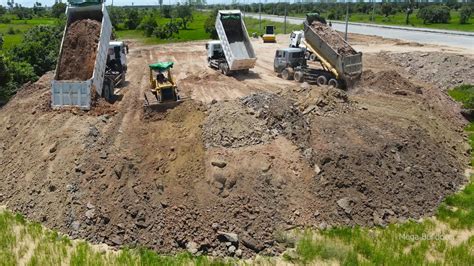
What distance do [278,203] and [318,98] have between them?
6.48 metres

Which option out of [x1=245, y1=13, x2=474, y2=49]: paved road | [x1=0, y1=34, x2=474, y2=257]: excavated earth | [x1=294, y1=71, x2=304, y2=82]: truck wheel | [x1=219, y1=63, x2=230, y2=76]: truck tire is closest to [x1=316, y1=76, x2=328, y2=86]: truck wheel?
[x1=294, y1=71, x2=304, y2=82]: truck wheel

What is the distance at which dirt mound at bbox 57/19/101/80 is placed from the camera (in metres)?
20.9

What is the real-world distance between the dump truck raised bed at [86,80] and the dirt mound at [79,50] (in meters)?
0.11

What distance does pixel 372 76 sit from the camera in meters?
27.2

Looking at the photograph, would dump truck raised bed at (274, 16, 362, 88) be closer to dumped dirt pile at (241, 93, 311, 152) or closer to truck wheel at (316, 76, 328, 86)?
truck wheel at (316, 76, 328, 86)

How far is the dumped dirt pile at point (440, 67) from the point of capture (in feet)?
98.4

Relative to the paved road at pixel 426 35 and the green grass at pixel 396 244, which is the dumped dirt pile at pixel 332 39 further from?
the paved road at pixel 426 35

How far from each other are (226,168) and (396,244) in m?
6.05

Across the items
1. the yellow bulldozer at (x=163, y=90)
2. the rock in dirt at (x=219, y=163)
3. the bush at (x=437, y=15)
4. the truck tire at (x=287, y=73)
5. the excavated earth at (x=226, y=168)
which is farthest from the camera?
the bush at (x=437, y=15)

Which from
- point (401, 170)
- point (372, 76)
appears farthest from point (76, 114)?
point (372, 76)

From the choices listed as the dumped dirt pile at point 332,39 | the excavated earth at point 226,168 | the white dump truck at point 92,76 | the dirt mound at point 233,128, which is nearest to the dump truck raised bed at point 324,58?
the dumped dirt pile at point 332,39

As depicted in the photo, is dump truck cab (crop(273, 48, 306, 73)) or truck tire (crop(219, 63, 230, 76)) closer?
dump truck cab (crop(273, 48, 306, 73))

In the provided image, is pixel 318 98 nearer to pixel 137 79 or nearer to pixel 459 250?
pixel 459 250

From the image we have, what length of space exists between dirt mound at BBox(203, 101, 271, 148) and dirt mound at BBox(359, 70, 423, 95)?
11.2m
